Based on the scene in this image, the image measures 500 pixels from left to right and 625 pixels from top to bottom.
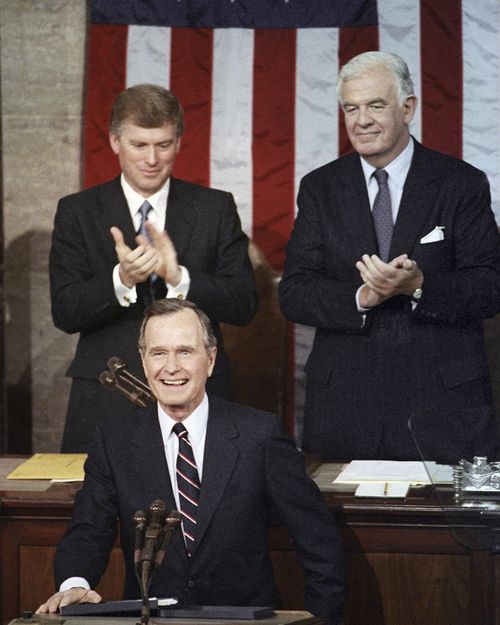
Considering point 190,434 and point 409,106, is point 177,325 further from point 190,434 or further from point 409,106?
point 409,106

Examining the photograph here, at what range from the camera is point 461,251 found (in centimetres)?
440

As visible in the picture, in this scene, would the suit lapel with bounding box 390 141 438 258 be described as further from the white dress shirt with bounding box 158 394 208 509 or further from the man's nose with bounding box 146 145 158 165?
the white dress shirt with bounding box 158 394 208 509

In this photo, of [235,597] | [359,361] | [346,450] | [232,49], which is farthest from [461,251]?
[232,49]

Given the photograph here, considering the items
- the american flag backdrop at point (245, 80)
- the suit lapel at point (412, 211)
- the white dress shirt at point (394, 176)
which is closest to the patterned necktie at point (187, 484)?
the suit lapel at point (412, 211)

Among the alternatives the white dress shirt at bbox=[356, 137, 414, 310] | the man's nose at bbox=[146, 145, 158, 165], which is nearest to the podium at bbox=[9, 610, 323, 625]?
the white dress shirt at bbox=[356, 137, 414, 310]

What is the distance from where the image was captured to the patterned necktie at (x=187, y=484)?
3.47 meters

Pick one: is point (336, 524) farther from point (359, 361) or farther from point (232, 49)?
point (232, 49)

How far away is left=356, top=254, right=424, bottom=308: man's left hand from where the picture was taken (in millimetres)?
4152

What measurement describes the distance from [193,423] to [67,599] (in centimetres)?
65

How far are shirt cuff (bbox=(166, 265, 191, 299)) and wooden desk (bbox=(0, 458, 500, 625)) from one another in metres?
0.85

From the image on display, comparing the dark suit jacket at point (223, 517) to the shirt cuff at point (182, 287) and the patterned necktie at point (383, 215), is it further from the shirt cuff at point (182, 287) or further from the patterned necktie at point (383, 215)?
the patterned necktie at point (383, 215)

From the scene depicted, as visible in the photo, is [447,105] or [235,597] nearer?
[235,597]

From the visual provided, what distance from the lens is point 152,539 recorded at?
9.16ft

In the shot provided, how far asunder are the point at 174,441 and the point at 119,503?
220 millimetres
